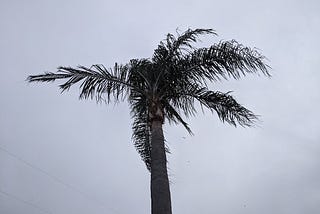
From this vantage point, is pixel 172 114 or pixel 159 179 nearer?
pixel 159 179

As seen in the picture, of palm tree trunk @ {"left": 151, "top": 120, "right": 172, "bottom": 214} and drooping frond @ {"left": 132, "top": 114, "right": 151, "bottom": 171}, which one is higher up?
drooping frond @ {"left": 132, "top": 114, "right": 151, "bottom": 171}

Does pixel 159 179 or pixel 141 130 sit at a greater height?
pixel 141 130

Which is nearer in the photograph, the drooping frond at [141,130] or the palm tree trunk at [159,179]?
the palm tree trunk at [159,179]

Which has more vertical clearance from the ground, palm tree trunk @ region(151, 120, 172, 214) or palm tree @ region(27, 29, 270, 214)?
palm tree @ region(27, 29, 270, 214)

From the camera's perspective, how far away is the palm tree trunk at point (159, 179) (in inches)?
335

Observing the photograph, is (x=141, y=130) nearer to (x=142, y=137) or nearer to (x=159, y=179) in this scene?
(x=142, y=137)

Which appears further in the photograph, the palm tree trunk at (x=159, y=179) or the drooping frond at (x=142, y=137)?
the drooping frond at (x=142, y=137)

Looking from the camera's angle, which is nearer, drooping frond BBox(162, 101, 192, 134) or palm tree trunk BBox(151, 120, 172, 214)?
palm tree trunk BBox(151, 120, 172, 214)

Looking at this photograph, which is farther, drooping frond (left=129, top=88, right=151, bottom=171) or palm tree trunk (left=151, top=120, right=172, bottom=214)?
drooping frond (left=129, top=88, right=151, bottom=171)

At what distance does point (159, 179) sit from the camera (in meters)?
8.83

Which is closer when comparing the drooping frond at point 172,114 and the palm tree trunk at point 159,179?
the palm tree trunk at point 159,179

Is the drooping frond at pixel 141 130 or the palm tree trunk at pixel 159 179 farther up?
the drooping frond at pixel 141 130

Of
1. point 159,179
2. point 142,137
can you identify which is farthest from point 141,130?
point 159,179

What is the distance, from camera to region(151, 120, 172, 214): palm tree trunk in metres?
8.51
